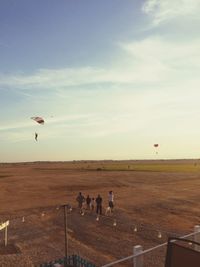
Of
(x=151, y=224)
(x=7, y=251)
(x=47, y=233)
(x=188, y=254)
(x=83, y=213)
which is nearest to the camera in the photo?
(x=188, y=254)

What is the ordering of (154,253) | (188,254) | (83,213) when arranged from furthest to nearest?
(83,213) < (154,253) < (188,254)

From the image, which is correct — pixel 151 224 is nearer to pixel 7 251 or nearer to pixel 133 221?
pixel 133 221

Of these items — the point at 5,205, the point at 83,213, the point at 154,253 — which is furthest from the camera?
the point at 5,205

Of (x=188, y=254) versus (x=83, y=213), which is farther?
(x=83, y=213)

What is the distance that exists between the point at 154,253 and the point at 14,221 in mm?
12758

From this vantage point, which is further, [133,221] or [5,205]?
[5,205]

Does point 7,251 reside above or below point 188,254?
below

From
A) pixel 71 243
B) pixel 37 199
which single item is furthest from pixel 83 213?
pixel 37 199

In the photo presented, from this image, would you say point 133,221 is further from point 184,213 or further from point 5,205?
point 5,205

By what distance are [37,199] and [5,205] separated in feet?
16.6

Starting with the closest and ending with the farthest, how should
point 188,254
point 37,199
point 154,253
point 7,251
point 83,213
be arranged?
point 188,254
point 154,253
point 7,251
point 83,213
point 37,199

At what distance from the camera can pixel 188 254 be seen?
15.0ft

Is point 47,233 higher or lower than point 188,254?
lower

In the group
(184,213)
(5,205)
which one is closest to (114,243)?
(184,213)
